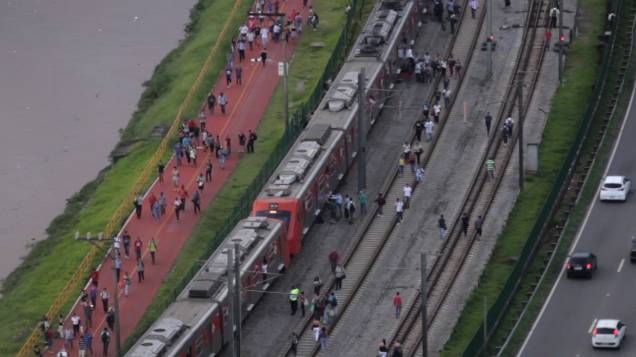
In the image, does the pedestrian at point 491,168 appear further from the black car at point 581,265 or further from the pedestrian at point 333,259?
the pedestrian at point 333,259

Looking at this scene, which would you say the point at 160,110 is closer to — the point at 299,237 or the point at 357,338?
the point at 299,237

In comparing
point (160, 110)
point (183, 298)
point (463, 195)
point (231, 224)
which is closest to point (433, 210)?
point (463, 195)

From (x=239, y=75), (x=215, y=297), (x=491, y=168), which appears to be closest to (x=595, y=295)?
(x=491, y=168)

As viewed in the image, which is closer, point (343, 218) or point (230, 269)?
point (230, 269)

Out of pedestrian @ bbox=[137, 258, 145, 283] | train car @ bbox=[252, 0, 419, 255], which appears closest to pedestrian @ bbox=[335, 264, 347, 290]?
train car @ bbox=[252, 0, 419, 255]

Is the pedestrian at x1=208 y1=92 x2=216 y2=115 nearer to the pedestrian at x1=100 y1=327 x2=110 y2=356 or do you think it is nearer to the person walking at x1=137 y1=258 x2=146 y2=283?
the person walking at x1=137 y1=258 x2=146 y2=283
